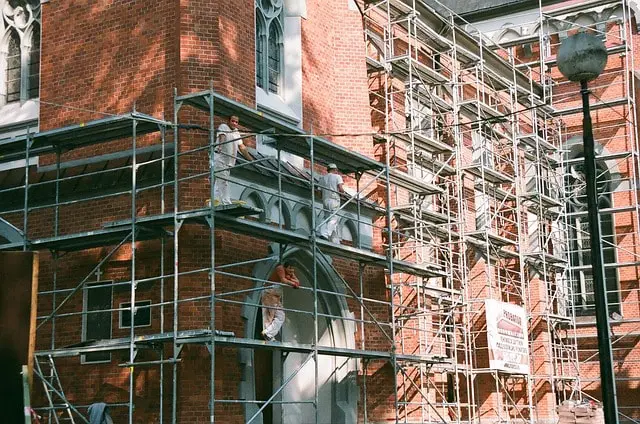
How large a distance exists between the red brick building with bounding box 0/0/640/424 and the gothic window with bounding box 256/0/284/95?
0.04m

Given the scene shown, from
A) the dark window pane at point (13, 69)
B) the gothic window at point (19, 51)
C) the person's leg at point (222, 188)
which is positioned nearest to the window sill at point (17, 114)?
the gothic window at point (19, 51)

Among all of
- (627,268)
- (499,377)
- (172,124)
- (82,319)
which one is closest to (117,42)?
(172,124)

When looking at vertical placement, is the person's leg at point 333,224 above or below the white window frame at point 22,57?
below

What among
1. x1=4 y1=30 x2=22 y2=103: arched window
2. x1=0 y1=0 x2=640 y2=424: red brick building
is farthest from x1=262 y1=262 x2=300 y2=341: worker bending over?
x1=4 y1=30 x2=22 y2=103: arched window

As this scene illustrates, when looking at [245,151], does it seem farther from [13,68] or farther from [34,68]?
[13,68]

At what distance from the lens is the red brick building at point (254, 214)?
16.4m

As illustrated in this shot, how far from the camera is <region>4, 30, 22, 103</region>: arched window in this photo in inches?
771

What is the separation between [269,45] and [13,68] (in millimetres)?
4906

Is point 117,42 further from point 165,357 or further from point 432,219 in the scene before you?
point 432,219

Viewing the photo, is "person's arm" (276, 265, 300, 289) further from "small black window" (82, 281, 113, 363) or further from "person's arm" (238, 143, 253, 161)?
"small black window" (82, 281, 113, 363)

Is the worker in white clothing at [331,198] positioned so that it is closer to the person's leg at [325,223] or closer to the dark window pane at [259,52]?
the person's leg at [325,223]

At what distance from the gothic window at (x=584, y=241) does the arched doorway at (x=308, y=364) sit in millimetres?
14605

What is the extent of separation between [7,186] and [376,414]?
8.49 metres

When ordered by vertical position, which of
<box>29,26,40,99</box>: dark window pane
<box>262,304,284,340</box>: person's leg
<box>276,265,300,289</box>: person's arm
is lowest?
<box>262,304,284,340</box>: person's leg
